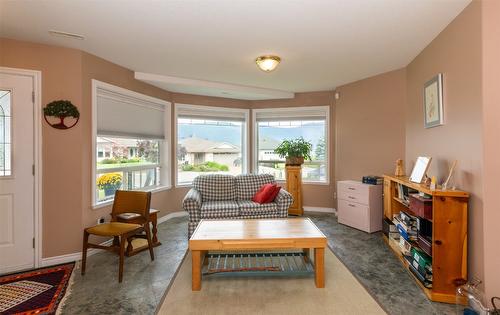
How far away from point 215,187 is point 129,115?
1.67 meters

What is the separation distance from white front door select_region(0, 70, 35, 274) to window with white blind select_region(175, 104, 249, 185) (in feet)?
7.90

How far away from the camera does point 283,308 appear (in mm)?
2137

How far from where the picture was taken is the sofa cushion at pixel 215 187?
4.25 m

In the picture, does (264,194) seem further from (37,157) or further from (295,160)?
(37,157)

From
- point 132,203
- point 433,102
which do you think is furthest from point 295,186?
point 132,203

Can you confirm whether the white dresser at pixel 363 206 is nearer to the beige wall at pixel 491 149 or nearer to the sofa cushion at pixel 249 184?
the sofa cushion at pixel 249 184

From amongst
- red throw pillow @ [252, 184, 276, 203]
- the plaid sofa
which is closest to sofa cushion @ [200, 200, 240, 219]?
the plaid sofa

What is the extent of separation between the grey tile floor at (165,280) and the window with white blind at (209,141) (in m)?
1.80

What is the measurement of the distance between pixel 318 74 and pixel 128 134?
2966 mm

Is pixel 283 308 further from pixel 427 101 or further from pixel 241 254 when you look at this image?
pixel 427 101

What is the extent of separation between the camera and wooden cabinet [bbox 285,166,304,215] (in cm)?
508

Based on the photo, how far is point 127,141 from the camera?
4.09m

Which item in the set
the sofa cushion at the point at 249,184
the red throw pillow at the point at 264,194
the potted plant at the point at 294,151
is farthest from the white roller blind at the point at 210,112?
the red throw pillow at the point at 264,194

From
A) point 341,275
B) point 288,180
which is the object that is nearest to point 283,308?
point 341,275
